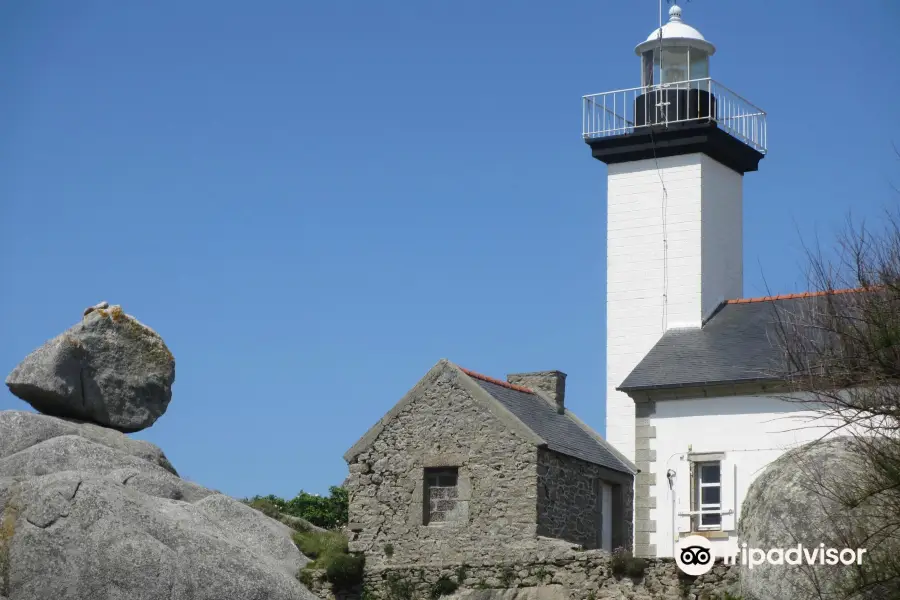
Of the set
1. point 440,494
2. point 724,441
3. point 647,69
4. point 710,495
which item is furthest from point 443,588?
point 647,69

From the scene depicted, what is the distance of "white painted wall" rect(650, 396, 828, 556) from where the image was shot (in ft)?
78.6

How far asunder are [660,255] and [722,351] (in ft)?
12.3

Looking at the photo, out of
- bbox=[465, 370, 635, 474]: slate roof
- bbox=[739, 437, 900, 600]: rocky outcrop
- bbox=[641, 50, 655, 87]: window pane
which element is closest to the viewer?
bbox=[739, 437, 900, 600]: rocky outcrop

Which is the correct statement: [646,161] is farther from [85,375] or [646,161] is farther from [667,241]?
[85,375]

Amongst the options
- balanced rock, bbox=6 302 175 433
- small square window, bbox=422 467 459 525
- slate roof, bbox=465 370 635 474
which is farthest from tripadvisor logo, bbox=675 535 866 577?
balanced rock, bbox=6 302 175 433

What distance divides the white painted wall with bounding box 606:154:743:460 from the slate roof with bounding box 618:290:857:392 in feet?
2.02

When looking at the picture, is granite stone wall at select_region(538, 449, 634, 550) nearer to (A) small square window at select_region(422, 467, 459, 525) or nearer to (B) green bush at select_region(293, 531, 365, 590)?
(A) small square window at select_region(422, 467, 459, 525)

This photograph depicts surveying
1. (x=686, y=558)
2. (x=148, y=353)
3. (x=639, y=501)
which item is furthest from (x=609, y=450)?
(x=148, y=353)

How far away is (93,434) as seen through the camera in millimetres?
25688

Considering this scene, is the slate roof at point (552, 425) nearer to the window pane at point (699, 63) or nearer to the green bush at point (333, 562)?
the green bush at point (333, 562)

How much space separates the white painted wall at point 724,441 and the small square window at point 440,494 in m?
3.44

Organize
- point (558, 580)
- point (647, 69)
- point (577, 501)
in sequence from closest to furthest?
point (558, 580), point (577, 501), point (647, 69)

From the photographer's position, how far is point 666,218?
29.4 m

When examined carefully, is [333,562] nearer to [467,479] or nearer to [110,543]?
[467,479]
